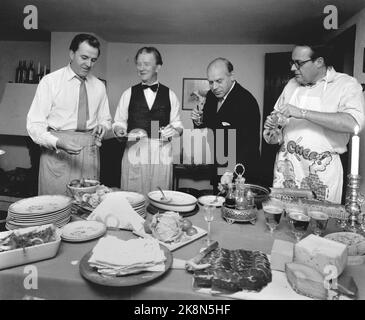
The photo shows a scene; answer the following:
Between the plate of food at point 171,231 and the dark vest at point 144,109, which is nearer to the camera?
the plate of food at point 171,231

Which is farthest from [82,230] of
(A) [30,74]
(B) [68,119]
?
(A) [30,74]

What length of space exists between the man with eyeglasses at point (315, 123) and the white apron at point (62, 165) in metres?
1.46

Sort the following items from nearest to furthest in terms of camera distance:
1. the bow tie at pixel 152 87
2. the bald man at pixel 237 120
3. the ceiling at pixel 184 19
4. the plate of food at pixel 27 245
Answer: the plate of food at pixel 27 245 < the bald man at pixel 237 120 < the bow tie at pixel 152 87 < the ceiling at pixel 184 19

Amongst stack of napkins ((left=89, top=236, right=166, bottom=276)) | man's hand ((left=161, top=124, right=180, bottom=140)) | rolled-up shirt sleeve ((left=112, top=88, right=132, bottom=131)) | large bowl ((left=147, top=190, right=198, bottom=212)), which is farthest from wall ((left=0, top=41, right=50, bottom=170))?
stack of napkins ((left=89, top=236, right=166, bottom=276))

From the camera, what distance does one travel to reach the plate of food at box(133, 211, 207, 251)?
47.5 inches

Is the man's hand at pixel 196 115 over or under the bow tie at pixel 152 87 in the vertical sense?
under

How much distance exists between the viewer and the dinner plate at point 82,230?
47.8 inches

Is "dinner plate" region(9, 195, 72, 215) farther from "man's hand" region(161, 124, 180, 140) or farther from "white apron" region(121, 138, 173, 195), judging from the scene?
"white apron" region(121, 138, 173, 195)

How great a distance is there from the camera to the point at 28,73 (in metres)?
5.56

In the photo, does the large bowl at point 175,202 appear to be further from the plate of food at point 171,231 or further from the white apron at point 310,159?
the white apron at point 310,159

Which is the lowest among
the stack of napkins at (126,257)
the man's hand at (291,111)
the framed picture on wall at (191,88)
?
the stack of napkins at (126,257)

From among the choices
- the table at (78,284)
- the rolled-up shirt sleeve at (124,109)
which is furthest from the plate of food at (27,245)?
the rolled-up shirt sleeve at (124,109)

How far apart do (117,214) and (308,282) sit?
0.84 metres

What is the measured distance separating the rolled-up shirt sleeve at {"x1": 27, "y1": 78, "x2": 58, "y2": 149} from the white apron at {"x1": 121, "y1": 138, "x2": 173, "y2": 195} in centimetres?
74
